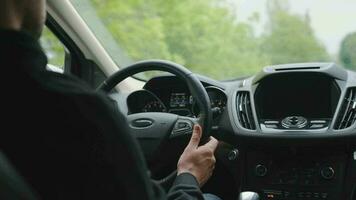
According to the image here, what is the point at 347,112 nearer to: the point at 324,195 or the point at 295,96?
the point at 295,96

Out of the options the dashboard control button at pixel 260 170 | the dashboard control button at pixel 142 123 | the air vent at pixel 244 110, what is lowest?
the dashboard control button at pixel 260 170

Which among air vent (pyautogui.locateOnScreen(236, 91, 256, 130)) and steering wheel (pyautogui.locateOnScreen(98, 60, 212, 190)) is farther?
air vent (pyautogui.locateOnScreen(236, 91, 256, 130))

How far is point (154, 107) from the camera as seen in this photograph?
3.10m

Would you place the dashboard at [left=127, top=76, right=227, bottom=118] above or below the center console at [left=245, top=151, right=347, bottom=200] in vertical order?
above

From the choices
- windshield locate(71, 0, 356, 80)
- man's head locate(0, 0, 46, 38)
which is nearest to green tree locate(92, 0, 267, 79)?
windshield locate(71, 0, 356, 80)

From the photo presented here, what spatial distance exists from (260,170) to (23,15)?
2.09 meters

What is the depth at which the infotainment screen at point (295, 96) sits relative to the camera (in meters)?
3.16

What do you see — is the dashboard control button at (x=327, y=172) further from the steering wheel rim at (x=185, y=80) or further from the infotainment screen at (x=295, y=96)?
the steering wheel rim at (x=185, y=80)

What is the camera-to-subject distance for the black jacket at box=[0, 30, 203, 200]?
1320 mm

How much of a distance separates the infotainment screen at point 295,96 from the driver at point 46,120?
74.8 inches

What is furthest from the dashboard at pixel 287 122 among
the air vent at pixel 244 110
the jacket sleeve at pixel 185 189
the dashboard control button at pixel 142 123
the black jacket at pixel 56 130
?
the black jacket at pixel 56 130

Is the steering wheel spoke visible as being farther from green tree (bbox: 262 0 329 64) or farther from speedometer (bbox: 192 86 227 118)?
green tree (bbox: 262 0 329 64)

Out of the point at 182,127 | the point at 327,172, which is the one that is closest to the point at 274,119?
the point at 327,172

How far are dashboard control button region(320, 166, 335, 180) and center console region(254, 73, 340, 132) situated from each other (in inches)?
9.3
